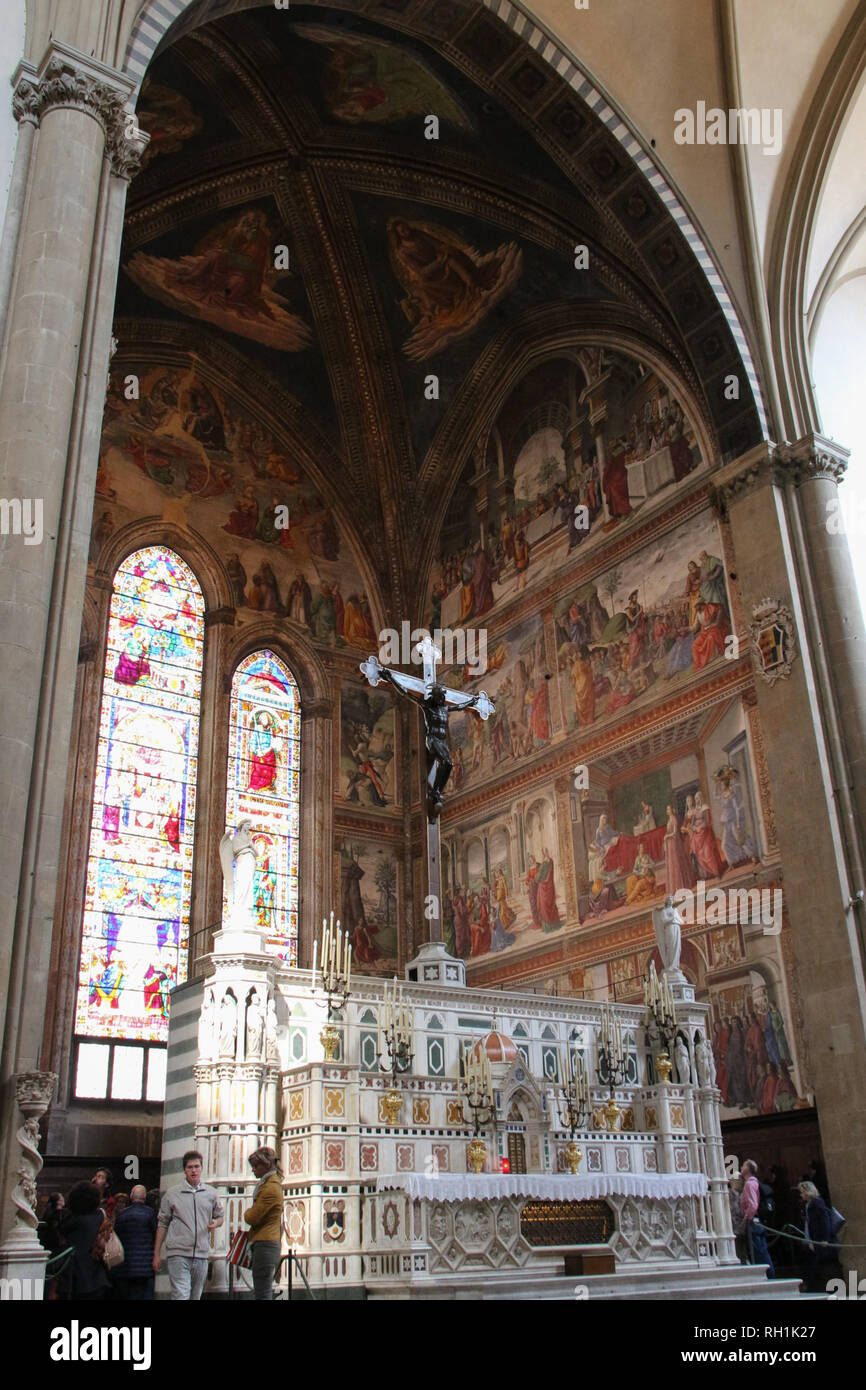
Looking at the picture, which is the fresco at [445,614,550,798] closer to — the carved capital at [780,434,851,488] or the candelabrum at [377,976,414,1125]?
the carved capital at [780,434,851,488]

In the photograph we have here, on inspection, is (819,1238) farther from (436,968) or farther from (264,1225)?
(264,1225)

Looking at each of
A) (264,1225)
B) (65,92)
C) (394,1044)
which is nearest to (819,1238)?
(394,1044)

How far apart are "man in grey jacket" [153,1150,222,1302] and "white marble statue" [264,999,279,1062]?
2.63 meters

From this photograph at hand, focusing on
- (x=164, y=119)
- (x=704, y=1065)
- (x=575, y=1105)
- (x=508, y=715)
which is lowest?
(x=575, y=1105)

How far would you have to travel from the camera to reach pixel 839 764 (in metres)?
14.1

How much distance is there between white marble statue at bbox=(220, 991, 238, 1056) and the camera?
10.3 meters

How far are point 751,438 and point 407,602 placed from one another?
821 cm

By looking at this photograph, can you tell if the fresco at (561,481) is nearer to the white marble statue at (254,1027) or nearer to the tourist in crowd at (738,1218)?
the tourist in crowd at (738,1218)

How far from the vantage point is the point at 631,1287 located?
9.64m

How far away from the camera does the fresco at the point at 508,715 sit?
19.2 metres

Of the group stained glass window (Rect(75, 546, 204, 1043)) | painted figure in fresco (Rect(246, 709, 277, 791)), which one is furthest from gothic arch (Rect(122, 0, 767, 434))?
painted figure in fresco (Rect(246, 709, 277, 791))

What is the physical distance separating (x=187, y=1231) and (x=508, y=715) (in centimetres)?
1294
